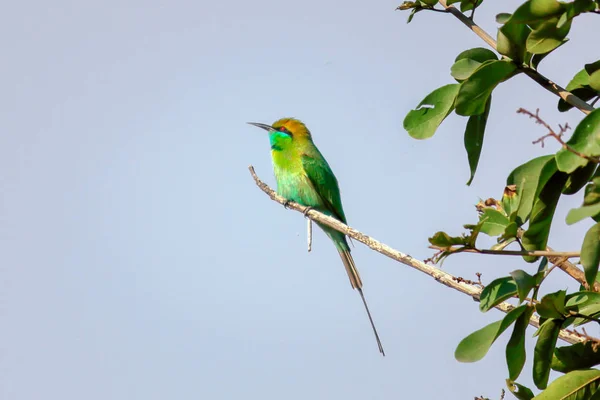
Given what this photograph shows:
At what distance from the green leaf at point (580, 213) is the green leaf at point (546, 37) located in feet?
1.70

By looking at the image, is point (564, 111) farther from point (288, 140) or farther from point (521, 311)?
point (288, 140)

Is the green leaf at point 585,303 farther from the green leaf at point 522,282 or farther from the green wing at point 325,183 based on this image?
the green wing at point 325,183

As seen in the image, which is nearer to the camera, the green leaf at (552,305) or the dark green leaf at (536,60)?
the green leaf at (552,305)

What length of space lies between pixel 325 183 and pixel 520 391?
3708 millimetres

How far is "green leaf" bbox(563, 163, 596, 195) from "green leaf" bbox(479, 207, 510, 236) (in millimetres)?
152

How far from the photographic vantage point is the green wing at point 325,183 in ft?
17.9

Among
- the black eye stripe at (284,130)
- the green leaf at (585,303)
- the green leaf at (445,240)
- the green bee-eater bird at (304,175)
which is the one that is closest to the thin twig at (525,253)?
the green leaf at (445,240)

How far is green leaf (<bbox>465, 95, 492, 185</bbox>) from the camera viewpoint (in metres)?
1.95

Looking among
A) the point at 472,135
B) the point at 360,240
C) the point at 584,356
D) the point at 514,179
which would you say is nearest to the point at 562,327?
the point at 584,356

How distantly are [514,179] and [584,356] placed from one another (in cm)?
45

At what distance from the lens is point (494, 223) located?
1.73 meters

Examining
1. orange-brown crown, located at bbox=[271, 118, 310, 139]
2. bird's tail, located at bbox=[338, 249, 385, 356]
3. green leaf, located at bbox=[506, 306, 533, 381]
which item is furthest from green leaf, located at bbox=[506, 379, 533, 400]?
orange-brown crown, located at bbox=[271, 118, 310, 139]

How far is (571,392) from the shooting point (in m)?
1.70

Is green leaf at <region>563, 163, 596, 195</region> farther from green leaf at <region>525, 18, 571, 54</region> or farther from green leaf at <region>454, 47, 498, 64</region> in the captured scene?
green leaf at <region>454, 47, 498, 64</region>
